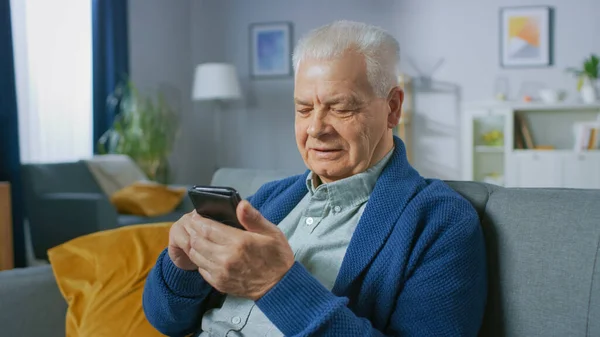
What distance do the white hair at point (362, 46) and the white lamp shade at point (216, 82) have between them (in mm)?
4121

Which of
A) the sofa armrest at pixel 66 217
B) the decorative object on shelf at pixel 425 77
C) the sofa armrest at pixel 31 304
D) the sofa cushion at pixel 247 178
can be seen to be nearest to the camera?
the sofa armrest at pixel 31 304

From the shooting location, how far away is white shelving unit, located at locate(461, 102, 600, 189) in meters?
4.90

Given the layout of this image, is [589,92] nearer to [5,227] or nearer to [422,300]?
[5,227]

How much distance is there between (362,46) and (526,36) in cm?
477

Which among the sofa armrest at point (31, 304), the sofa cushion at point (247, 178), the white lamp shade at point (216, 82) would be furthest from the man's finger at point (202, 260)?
the white lamp shade at point (216, 82)

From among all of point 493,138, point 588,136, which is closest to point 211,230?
point 588,136

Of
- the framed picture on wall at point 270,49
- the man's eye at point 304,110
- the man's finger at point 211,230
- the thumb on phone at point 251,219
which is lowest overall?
the man's finger at point 211,230

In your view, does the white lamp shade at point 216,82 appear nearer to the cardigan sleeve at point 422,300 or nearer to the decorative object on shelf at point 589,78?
the decorative object on shelf at point 589,78

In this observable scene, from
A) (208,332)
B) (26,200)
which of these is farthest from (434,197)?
(26,200)

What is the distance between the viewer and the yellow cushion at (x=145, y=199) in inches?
143

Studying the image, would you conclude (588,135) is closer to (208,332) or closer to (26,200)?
(26,200)

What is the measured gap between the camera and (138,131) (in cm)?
459

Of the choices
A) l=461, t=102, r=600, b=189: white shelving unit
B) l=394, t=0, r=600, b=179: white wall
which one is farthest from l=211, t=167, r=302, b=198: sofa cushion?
l=394, t=0, r=600, b=179: white wall

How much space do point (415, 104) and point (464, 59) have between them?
22.6 inches
